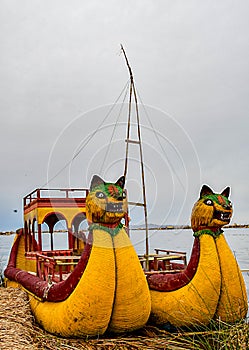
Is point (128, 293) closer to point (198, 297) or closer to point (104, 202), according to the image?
point (198, 297)

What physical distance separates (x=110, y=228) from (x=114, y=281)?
0.78 meters

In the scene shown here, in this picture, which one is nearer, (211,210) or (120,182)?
(120,182)

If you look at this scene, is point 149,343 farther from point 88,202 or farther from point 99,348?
point 88,202

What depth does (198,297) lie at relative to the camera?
7.06 metres

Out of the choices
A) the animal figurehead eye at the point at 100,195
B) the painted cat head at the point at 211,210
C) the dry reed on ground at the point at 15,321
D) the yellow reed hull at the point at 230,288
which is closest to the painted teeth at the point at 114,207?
the animal figurehead eye at the point at 100,195

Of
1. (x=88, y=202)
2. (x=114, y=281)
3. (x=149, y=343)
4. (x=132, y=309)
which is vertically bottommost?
(x=149, y=343)

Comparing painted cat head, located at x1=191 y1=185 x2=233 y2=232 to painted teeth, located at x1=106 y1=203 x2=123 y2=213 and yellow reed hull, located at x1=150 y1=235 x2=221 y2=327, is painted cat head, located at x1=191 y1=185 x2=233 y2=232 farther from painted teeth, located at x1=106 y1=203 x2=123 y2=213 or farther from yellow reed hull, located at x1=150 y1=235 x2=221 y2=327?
painted teeth, located at x1=106 y1=203 x2=123 y2=213

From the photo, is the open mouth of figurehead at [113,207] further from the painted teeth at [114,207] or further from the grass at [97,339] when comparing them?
the grass at [97,339]

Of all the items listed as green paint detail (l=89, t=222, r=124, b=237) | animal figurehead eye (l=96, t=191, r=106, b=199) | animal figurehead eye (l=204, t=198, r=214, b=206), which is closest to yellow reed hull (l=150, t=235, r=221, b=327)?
animal figurehead eye (l=204, t=198, r=214, b=206)

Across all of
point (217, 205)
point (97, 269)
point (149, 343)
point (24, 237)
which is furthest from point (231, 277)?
point (24, 237)

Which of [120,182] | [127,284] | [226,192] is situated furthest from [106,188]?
[226,192]

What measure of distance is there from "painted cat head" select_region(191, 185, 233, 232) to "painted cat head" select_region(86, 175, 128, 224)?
55.8 inches

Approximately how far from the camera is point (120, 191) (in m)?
6.91

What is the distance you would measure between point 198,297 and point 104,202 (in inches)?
82.0
